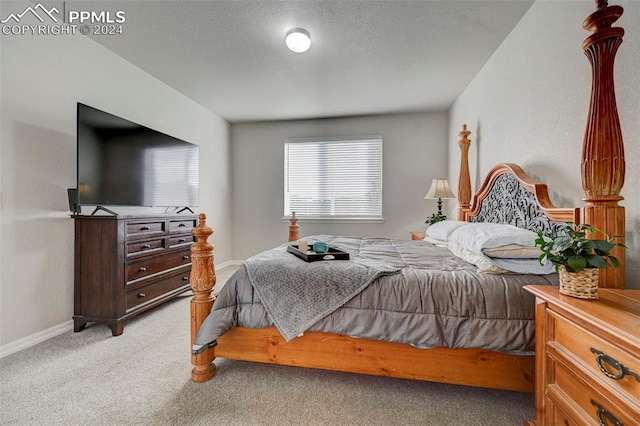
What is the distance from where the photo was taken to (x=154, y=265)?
255 centimetres

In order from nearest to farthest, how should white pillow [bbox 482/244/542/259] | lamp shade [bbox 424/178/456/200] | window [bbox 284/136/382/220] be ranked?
1. white pillow [bbox 482/244/542/259]
2. lamp shade [bbox 424/178/456/200]
3. window [bbox 284/136/382/220]

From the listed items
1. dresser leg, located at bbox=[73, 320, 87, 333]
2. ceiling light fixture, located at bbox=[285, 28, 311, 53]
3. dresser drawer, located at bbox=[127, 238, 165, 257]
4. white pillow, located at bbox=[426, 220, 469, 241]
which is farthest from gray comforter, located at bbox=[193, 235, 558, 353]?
ceiling light fixture, located at bbox=[285, 28, 311, 53]

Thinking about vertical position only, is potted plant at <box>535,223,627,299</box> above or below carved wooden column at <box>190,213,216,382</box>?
above

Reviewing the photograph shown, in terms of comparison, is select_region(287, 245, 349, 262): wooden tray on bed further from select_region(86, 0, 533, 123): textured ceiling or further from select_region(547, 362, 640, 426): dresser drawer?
select_region(86, 0, 533, 123): textured ceiling

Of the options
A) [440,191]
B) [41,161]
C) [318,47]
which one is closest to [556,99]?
[440,191]

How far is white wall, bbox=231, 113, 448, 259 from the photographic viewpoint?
166 inches

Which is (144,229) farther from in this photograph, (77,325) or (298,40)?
(298,40)

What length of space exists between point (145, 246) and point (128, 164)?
2.61 ft

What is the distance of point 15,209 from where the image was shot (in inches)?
76.1

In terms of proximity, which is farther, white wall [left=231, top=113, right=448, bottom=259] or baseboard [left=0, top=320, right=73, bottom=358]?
white wall [left=231, top=113, right=448, bottom=259]

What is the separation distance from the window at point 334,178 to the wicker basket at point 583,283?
131 inches

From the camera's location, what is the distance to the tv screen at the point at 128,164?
85.1 inches

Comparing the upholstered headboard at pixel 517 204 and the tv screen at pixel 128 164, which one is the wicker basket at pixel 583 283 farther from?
the tv screen at pixel 128 164

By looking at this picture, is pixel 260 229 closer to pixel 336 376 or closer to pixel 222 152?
pixel 222 152
